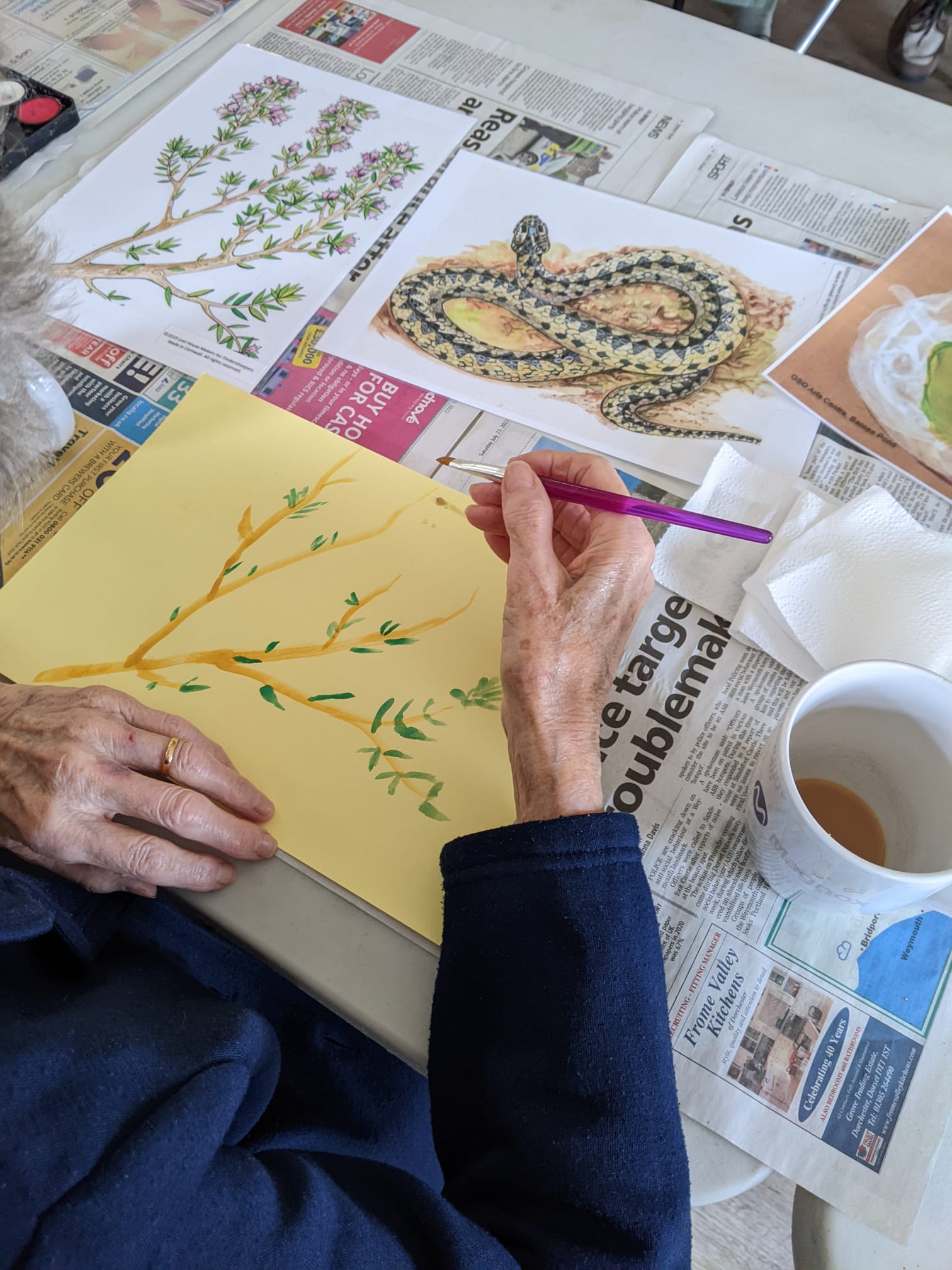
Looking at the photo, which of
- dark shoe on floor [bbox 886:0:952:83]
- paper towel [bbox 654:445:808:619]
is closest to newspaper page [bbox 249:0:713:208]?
paper towel [bbox 654:445:808:619]

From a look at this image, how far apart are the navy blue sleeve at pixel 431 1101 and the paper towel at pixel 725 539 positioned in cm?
19

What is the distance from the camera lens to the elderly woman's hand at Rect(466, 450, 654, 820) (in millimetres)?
445

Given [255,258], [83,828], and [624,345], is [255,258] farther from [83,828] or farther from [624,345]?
[83,828]

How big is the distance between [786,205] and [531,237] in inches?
9.0

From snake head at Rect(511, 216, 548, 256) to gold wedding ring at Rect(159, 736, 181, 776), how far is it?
0.49 meters

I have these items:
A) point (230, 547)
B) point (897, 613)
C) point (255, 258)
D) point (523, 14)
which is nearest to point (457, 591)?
point (230, 547)

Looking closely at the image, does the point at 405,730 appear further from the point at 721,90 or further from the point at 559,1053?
the point at 721,90

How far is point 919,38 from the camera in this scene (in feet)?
5.18

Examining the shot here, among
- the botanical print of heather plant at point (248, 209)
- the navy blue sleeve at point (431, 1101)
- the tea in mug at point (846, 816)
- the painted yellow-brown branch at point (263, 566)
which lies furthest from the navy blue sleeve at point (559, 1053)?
the botanical print of heather plant at point (248, 209)

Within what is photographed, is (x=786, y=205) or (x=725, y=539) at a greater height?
(x=786, y=205)

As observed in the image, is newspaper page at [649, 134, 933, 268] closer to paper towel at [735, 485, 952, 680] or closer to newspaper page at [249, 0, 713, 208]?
newspaper page at [249, 0, 713, 208]

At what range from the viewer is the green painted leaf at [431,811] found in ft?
1.53

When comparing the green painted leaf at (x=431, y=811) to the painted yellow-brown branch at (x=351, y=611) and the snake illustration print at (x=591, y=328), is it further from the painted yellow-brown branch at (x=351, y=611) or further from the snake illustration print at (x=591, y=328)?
the snake illustration print at (x=591, y=328)

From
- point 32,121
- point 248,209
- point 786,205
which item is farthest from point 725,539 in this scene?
point 32,121
